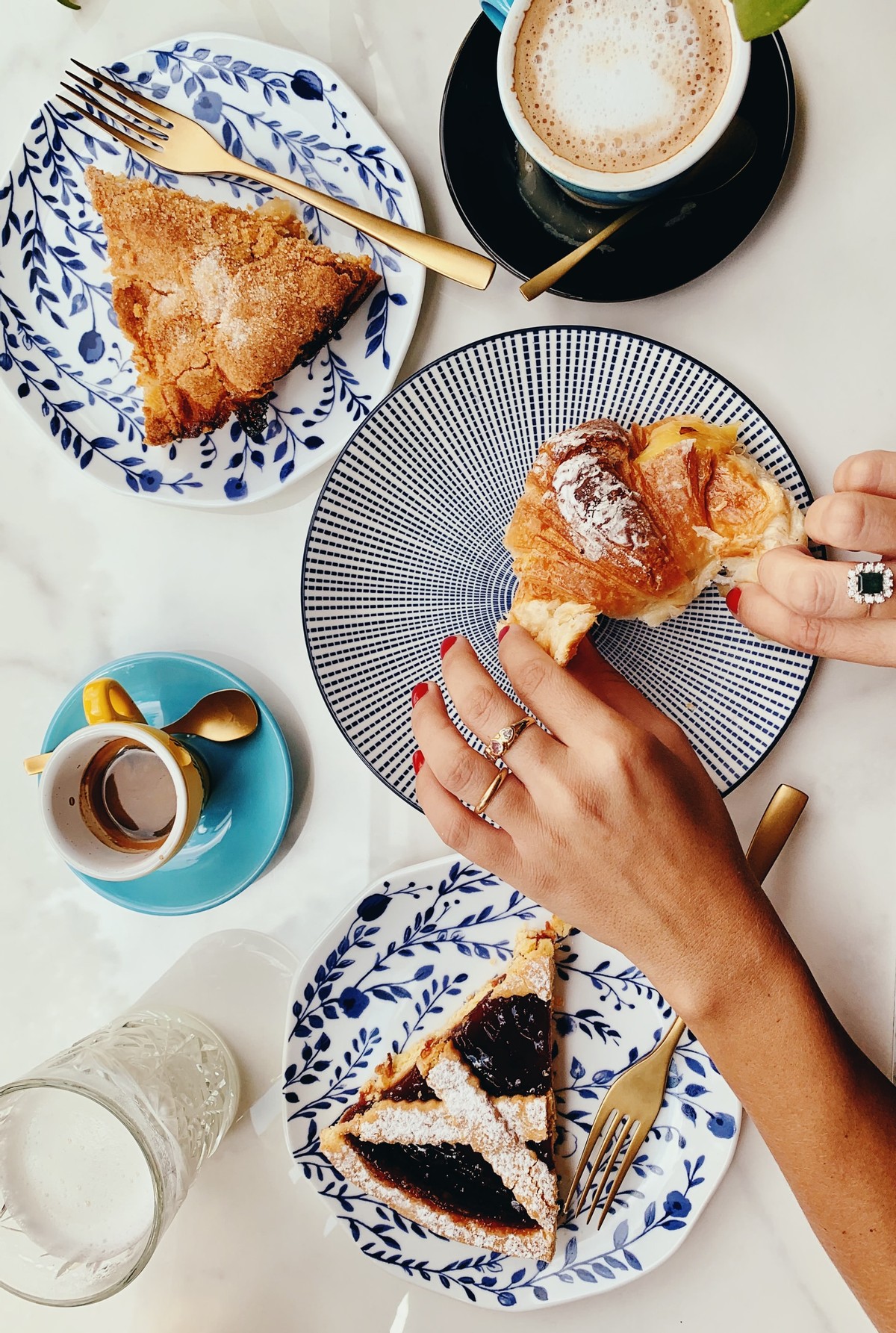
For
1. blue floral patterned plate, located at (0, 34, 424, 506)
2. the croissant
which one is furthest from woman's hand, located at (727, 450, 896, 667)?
blue floral patterned plate, located at (0, 34, 424, 506)

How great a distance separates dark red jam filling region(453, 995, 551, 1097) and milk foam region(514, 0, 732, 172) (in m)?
0.99

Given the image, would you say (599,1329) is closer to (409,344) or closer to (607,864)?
(607,864)

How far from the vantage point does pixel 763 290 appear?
1180 millimetres

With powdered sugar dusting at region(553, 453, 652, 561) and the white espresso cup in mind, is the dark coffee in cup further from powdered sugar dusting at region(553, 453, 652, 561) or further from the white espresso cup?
powdered sugar dusting at region(553, 453, 652, 561)

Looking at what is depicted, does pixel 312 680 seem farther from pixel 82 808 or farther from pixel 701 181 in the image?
pixel 701 181

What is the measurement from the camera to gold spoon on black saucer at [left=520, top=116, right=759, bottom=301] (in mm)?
1081

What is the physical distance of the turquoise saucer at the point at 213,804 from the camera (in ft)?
4.05

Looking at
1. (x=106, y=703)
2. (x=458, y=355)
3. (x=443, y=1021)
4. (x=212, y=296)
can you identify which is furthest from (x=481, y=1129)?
(x=212, y=296)

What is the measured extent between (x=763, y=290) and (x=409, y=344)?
1.50 ft

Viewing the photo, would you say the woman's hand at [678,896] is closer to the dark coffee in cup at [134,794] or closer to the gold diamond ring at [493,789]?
the gold diamond ring at [493,789]

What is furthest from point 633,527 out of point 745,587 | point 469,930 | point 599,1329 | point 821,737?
point 599,1329

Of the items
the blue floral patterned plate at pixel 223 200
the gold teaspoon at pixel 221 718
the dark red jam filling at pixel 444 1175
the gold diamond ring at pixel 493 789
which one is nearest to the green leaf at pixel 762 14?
the blue floral patterned plate at pixel 223 200

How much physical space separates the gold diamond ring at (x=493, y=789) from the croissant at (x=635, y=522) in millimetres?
141

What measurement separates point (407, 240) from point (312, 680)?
58 cm
